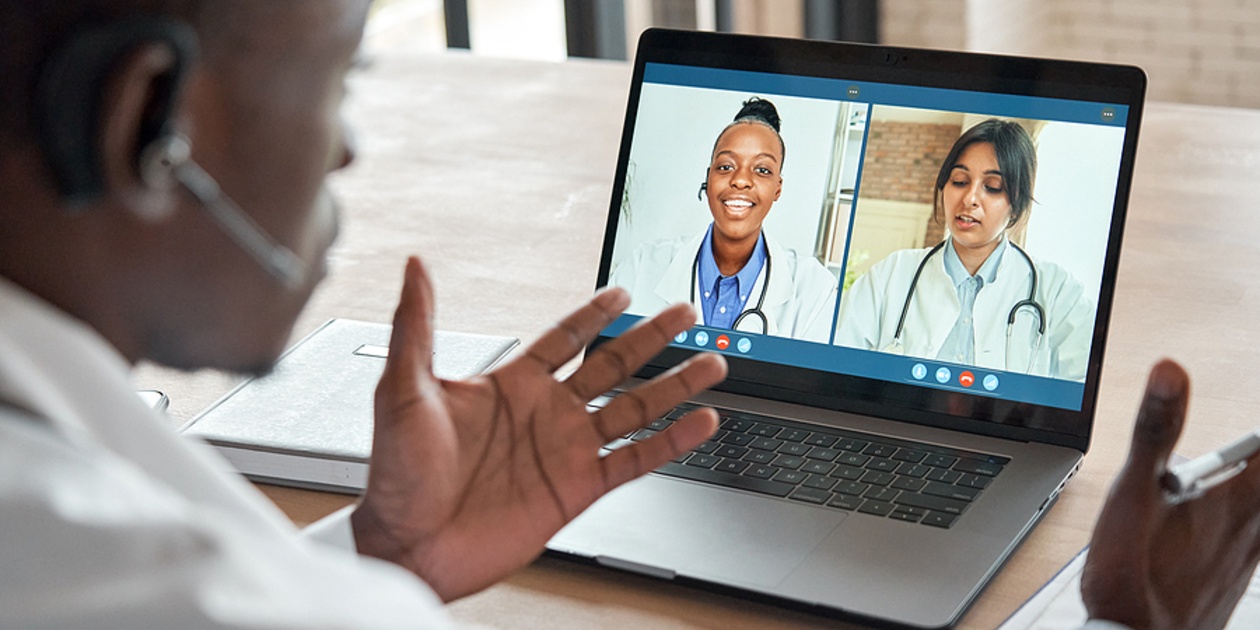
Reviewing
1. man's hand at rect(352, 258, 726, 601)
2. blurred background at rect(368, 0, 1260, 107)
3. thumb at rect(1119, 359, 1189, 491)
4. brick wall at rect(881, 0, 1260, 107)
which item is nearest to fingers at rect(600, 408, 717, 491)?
man's hand at rect(352, 258, 726, 601)

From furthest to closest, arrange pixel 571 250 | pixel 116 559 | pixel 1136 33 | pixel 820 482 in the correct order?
1. pixel 1136 33
2. pixel 571 250
3. pixel 820 482
4. pixel 116 559

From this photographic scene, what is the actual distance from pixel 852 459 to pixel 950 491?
7cm

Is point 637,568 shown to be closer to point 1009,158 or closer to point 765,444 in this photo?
point 765,444

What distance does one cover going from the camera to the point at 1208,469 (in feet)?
2.42

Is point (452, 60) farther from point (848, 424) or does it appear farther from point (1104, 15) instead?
point (1104, 15)

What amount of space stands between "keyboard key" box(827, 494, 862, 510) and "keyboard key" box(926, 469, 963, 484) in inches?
2.3

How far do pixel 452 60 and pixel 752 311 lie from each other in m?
1.29

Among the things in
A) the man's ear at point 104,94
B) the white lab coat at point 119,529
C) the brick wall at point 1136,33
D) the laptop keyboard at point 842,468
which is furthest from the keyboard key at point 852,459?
the brick wall at point 1136,33

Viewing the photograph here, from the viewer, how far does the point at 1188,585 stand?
728mm

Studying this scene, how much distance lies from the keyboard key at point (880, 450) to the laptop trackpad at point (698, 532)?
84 millimetres

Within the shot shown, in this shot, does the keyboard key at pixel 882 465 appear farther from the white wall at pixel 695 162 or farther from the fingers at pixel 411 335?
the fingers at pixel 411 335

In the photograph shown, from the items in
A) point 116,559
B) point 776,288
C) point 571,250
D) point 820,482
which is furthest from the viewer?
point 571,250

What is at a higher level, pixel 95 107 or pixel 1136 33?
pixel 95 107

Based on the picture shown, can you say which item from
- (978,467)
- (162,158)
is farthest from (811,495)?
(162,158)
